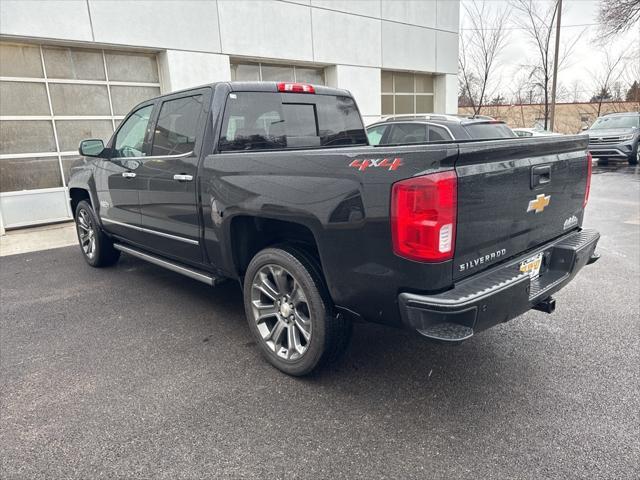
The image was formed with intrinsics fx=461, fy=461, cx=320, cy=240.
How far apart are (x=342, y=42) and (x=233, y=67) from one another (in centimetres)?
335

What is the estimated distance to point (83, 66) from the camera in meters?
9.16

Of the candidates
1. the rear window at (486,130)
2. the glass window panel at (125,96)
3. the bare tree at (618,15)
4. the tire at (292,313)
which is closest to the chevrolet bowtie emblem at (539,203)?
the tire at (292,313)

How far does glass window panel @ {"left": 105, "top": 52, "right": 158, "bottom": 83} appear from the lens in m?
9.49

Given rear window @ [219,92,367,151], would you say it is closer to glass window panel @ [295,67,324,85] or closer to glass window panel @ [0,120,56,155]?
glass window panel @ [0,120,56,155]

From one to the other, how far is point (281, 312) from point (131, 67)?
8671 millimetres

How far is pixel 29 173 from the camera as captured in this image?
885 cm

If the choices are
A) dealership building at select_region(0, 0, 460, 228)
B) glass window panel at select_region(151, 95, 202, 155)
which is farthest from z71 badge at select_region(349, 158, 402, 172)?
dealership building at select_region(0, 0, 460, 228)

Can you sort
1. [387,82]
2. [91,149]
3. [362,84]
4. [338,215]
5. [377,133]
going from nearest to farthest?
[338,215] < [91,149] < [377,133] < [362,84] < [387,82]

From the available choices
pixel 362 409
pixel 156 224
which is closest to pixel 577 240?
pixel 362 409

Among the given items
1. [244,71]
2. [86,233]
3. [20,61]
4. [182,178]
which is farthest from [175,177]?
[244,71]

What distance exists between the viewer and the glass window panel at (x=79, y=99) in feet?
29.5

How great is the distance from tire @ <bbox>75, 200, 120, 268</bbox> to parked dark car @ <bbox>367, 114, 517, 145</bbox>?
4964 millimetres

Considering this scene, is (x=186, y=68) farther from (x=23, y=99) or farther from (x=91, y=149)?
(x=91, y=149)

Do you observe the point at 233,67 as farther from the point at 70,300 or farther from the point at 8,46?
the point at 70,300
